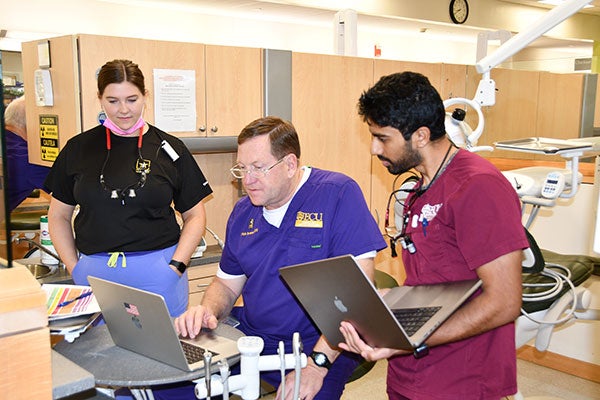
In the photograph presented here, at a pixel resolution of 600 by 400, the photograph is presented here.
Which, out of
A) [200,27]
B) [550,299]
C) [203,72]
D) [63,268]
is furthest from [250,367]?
[200,27]

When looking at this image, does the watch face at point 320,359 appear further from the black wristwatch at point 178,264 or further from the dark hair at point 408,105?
the black wristwatch at point 178,264

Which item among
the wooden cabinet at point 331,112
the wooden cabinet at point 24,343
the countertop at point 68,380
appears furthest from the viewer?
the wooden cabinet at point 331,112

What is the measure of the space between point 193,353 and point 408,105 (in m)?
0.81

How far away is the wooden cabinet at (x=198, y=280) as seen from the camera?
2902 millimetres

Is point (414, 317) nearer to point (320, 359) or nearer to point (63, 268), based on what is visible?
point (320, 359)

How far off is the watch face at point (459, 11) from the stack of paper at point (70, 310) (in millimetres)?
7881

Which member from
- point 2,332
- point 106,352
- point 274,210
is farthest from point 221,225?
point 2,332

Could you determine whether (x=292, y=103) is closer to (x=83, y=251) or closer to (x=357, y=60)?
(x=357, y=60)

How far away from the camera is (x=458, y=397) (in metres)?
1.50

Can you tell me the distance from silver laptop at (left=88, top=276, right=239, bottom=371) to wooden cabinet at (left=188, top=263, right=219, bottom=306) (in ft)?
4.49

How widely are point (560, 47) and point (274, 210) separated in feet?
36.3

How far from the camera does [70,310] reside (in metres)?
1.52

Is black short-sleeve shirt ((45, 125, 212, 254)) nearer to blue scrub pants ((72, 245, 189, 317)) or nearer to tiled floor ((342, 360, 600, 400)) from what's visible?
blue scrub pants ((72, 245, 189, 317))

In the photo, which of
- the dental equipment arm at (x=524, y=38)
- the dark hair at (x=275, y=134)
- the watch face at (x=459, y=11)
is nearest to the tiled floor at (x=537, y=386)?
the dental equipment arm at (x=524, y=38)
